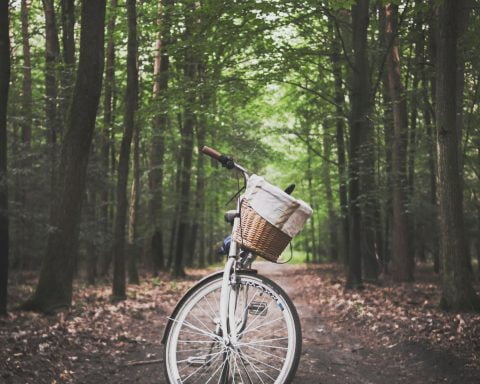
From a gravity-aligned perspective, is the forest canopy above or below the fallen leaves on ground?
above

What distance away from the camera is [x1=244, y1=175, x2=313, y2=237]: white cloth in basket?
3.64 m

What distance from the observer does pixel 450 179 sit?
25.7 ft

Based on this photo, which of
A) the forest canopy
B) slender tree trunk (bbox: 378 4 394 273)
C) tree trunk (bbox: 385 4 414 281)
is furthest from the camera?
tree trunk (bbox: 385 4 414 281)

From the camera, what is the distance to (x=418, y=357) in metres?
6.13

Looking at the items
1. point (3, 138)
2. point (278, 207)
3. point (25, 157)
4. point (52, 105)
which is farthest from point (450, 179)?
point (52, 105)

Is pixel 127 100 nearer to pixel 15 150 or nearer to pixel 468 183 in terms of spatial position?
pixel 15 150

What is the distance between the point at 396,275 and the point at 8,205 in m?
11.2

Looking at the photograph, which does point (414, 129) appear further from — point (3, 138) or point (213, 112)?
point (3, 138)

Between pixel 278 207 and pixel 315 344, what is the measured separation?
4.08m

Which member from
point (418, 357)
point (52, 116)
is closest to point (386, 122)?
point (52, 116)

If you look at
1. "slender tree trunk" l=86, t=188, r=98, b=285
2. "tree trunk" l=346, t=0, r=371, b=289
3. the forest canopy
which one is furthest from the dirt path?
"slender tree trunk" l=86, t=188, r=98, b=285

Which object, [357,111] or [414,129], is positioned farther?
[414,129]

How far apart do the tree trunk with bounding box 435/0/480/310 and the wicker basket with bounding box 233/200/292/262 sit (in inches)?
193

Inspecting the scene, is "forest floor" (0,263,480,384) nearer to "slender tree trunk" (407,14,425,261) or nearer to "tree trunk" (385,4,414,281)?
"tree trunk" (385,4,414,281)
